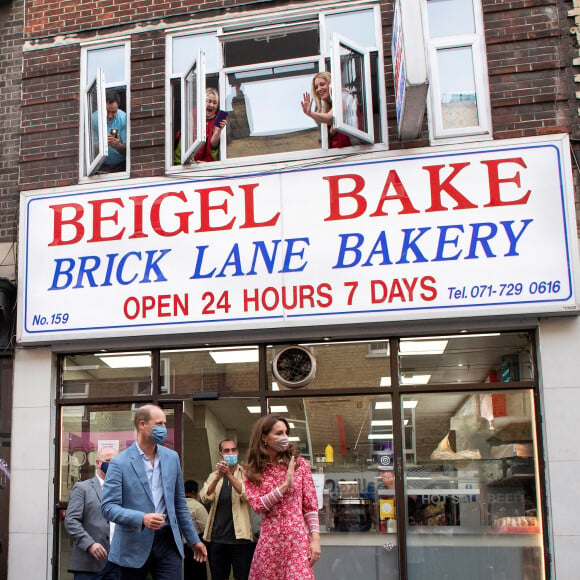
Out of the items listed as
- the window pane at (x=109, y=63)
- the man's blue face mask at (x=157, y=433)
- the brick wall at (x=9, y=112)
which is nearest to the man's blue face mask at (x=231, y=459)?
the man's blue face mask at (x=157, y=433)

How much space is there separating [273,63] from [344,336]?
3307mm

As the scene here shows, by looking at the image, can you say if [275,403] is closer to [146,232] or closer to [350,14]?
[146,232]

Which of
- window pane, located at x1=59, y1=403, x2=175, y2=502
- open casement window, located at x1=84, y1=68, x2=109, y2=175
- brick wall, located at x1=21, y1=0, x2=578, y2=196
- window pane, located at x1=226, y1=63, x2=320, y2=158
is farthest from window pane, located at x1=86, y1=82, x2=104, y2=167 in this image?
window pane, located at x1=59, y1=403, x2=175, y2=502

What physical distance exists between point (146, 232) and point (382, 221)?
2.64 meters

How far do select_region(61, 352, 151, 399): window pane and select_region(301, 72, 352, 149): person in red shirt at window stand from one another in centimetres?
321

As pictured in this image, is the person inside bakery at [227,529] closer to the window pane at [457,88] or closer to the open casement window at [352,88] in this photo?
the open casement window at [352,88]

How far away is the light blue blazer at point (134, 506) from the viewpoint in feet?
19.4

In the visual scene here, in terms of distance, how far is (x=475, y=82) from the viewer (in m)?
9.51

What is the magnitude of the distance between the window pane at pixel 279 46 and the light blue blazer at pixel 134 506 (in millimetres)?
5468

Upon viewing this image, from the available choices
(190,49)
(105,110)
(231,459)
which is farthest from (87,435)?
(190,49)

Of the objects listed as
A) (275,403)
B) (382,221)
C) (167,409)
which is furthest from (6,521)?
(382,221)

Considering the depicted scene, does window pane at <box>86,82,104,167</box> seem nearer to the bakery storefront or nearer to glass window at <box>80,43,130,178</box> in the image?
Result: glass window at <box>80,43,130,178</box>

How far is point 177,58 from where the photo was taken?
34.2ft

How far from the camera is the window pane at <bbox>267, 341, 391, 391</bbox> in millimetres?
9320
